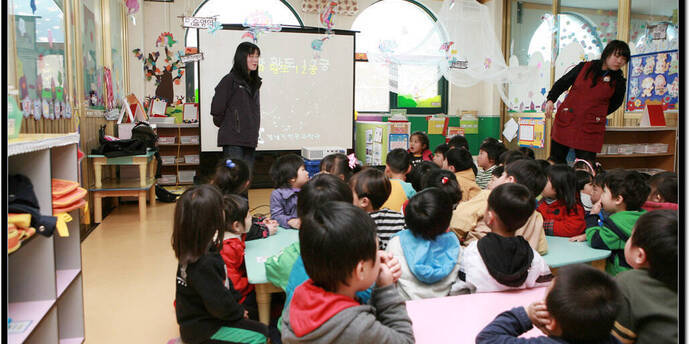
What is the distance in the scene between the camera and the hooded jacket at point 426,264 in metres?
1.61

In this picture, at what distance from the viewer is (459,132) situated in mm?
6965

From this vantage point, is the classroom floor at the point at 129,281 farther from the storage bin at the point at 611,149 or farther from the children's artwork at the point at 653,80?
the children's artwork at the point at 653,80

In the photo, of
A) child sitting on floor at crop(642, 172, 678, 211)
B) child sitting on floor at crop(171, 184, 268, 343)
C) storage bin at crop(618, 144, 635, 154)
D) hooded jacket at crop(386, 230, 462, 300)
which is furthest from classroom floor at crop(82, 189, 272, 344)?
storage bin at crop(618, 144, 635, 154)

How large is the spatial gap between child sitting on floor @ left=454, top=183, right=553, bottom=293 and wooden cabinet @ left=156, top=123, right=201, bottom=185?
193 inches

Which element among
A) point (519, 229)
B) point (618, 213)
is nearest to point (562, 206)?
point (618, 213)

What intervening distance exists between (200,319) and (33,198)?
0.62m

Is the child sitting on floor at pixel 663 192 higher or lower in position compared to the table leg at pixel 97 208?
higher

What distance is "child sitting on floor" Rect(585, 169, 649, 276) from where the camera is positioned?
1.96 m

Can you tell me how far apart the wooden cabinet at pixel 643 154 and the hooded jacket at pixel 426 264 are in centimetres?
377

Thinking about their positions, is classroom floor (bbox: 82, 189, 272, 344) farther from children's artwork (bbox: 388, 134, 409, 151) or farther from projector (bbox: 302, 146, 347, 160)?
children's artwork (bbox: 388, 134, 409, 151)

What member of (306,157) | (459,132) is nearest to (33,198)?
(306,157)

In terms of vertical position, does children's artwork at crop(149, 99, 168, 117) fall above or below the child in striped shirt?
above

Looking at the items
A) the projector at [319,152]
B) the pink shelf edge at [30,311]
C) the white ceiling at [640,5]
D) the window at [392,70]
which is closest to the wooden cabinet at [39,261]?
the pink shelf edge at [30,311]

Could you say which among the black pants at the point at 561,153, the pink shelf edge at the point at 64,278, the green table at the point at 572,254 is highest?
the black pants at the point at 561,153
